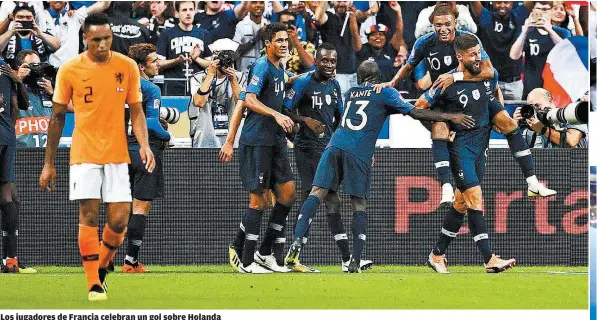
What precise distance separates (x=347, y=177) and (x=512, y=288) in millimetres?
2082

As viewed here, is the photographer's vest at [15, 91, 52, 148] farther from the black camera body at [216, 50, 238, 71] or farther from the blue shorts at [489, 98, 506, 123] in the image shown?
the blue shorts at [489, 98, 506, 123]

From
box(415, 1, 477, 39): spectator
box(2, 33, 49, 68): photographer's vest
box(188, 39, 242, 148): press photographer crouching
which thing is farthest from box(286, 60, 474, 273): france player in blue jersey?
box(2, 33, 49, 68): photographer's vest

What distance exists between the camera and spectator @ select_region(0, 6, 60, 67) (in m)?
15.0

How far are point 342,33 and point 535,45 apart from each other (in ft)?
8.28

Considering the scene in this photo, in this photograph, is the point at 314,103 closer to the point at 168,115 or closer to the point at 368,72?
the point at 368,72

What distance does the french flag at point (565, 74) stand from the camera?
53.0ft

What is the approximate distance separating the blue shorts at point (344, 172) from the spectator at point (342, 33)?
156 inches

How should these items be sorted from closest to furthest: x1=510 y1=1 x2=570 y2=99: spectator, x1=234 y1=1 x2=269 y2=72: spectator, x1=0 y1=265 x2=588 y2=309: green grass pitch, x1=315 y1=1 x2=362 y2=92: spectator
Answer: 1. x1=0 y1=265 x2=588 y2=309: green grass pitch
2. x1=234 y1=1 x2=269 y2=72: spectator
3. x1=315 y1=1 x2=362 y2=92: spectator
4. x1=510 y1=1 x2=570 y2=99: spectator

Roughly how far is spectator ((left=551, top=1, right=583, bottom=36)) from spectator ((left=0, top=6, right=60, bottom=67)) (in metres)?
6.64

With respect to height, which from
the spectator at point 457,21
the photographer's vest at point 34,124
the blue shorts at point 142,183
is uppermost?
the spectator at point 457,21

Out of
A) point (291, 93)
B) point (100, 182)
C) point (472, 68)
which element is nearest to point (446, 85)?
point (472, 68)

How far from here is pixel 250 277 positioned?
11.9 meters

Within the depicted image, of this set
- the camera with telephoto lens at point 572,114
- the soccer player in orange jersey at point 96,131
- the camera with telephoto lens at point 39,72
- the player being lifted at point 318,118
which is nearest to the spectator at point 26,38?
the camera with telephoto lens at point 39,72

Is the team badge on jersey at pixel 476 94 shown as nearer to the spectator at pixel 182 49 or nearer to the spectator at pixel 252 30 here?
the spectator at pixel 252 30
